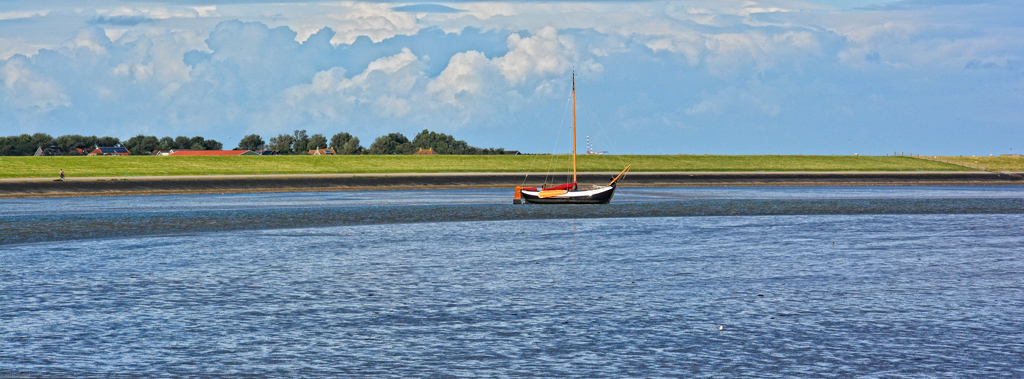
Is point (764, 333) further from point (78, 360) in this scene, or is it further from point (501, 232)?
point (501, 232)

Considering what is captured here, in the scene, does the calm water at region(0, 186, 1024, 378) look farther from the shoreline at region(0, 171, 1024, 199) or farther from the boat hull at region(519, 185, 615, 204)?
the shoreline at region(0, 171, 1024, 199)

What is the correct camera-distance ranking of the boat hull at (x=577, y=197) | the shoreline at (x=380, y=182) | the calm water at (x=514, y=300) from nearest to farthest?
the calm water at (x=514, y=300)
the boat hull at (x=577, y=197)
the shoreline at (x=380, y=182)

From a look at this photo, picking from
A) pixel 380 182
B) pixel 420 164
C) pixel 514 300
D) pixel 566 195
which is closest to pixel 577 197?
pixel 566 195

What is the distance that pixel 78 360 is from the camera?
1433 centimetres

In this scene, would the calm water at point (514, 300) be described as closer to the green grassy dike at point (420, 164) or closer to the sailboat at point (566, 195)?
the sailboat at point (566, 195)

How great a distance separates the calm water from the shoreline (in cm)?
4194

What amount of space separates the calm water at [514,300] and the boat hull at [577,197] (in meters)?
21.0

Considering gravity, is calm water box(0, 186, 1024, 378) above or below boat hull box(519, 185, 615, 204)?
below

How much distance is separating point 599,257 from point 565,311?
10685mm

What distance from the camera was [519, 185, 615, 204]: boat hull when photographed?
6384 centimetres

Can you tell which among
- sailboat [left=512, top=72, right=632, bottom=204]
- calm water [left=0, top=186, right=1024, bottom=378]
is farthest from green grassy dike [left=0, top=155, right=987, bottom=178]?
calm water [left=0, top=186, right=1024, bottom=378]

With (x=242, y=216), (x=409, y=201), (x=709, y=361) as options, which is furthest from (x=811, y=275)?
(x=409, y=201)

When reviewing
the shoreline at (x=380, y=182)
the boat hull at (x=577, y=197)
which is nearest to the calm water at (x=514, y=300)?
the boat hull at (x=577, y=197)

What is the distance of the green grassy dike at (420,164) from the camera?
118 m
